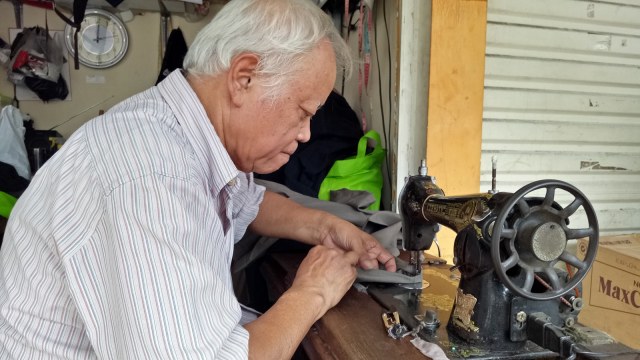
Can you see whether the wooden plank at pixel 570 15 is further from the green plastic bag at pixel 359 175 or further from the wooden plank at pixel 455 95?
the green plastic bag at pixel 359 175

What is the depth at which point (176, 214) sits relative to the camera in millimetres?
764

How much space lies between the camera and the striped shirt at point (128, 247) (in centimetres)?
71

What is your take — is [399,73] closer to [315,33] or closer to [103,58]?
[315,33]

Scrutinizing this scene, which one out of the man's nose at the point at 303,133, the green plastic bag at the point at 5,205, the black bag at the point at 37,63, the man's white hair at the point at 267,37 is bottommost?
the green plastic bag at the point at 5,205

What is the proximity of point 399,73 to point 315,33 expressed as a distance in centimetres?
115

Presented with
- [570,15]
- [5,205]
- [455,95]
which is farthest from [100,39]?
[570,15]

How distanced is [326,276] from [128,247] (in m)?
0.55

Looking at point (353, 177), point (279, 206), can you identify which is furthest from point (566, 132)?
point (279, 206)

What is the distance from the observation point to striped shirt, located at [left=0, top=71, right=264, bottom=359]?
71cm

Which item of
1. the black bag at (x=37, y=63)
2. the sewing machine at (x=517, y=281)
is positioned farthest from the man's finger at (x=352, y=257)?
the black bag at (x=37, y=63)

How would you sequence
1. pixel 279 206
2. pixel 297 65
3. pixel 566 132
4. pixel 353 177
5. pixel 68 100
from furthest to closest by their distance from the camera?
1. pixel 68 100
2. pixel 566 132
3. pixel 353 177
4. pixel 279 206
5. pixel 297 65

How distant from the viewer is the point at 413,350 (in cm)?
92

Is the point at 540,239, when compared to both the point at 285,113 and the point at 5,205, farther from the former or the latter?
the point at 5,205

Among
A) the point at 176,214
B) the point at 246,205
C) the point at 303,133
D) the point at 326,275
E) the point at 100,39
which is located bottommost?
the point at 326,275
